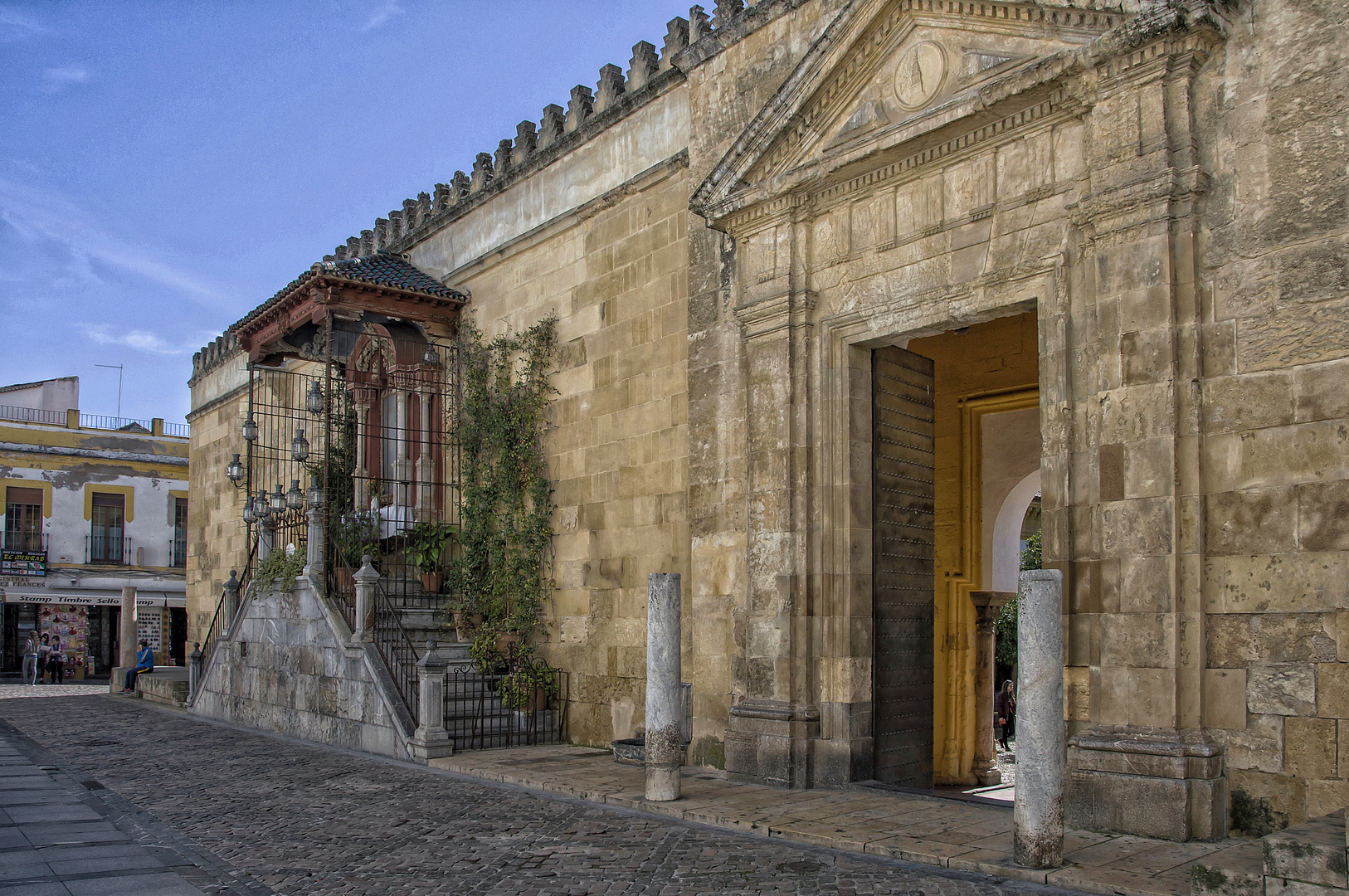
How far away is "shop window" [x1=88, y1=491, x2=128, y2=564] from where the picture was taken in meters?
29.4

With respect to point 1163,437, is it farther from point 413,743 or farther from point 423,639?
point 423,639

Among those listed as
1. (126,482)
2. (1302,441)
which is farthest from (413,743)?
(126,482)

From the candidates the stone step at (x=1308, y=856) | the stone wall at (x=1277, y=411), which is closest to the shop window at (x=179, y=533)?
the stone wall at (x=1277, y=411)

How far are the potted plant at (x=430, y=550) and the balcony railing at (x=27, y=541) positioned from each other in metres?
20.1

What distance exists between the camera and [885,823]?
6480 mm

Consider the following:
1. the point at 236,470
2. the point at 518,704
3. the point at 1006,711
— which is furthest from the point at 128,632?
the point at 1006,711

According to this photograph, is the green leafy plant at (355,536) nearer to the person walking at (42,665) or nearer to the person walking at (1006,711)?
the person walking at (1006,711)

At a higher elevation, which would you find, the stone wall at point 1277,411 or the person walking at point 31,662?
the stone wall at point 1277,411

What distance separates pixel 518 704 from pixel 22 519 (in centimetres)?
2284

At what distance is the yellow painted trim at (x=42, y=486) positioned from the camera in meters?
28.1

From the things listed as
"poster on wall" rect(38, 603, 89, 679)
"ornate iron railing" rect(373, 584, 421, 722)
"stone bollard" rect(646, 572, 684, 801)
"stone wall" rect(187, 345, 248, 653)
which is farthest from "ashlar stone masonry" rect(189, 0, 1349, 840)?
"poster on wall" rect(38, 603, 89, 679)

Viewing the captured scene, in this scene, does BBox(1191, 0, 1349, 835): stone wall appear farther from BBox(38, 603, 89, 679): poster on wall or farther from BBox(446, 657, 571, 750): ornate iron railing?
BBox(38, 603, 89, 679): poster on wall

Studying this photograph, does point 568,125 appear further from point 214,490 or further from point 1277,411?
point 214,490

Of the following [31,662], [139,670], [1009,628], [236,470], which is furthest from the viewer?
[31,662]
